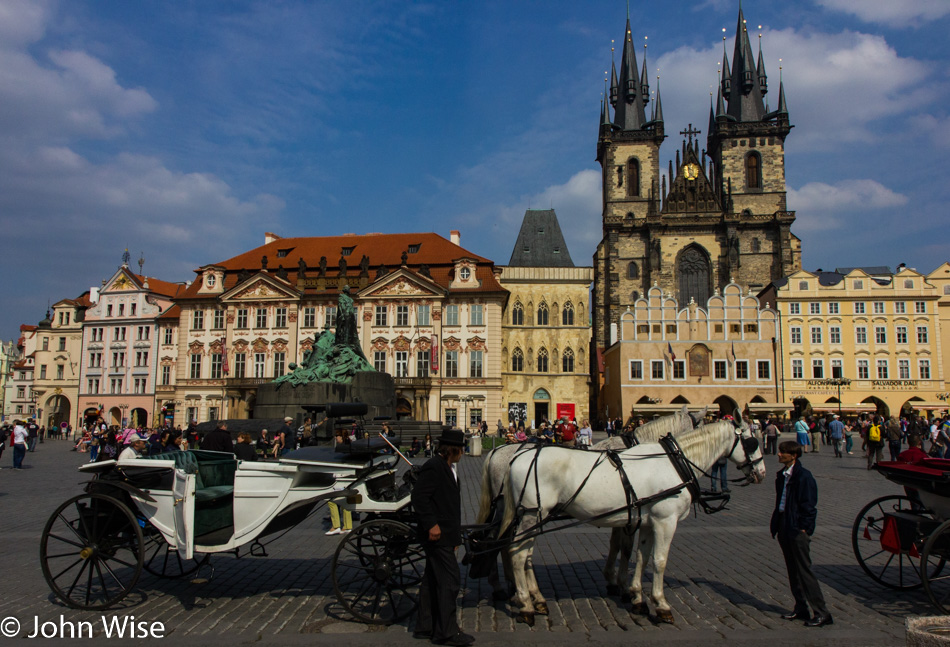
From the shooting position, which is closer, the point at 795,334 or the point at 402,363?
the point at 402,363

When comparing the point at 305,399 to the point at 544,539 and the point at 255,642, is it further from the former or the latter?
the point at 255,642

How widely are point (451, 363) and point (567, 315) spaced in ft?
35.5

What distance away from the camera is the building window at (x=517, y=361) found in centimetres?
5281

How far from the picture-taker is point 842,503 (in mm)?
12805

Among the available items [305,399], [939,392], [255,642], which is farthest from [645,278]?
[255,642]

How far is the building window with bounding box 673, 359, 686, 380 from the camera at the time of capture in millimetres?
49812

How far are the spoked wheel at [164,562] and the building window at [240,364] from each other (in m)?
43.8

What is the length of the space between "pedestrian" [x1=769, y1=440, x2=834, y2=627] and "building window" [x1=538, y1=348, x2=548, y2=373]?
152ft

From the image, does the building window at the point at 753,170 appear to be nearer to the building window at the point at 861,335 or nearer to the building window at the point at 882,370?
the building window at the point at 861,335

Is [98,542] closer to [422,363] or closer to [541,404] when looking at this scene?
[422,363]

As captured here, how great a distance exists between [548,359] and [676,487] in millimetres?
46711

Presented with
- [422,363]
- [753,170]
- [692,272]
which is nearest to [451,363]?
[422,363]

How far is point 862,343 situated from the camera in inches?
2021

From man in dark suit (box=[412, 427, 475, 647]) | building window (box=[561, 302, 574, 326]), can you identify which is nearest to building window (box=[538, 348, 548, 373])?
building window (box=[561, 302, 574, 326])
